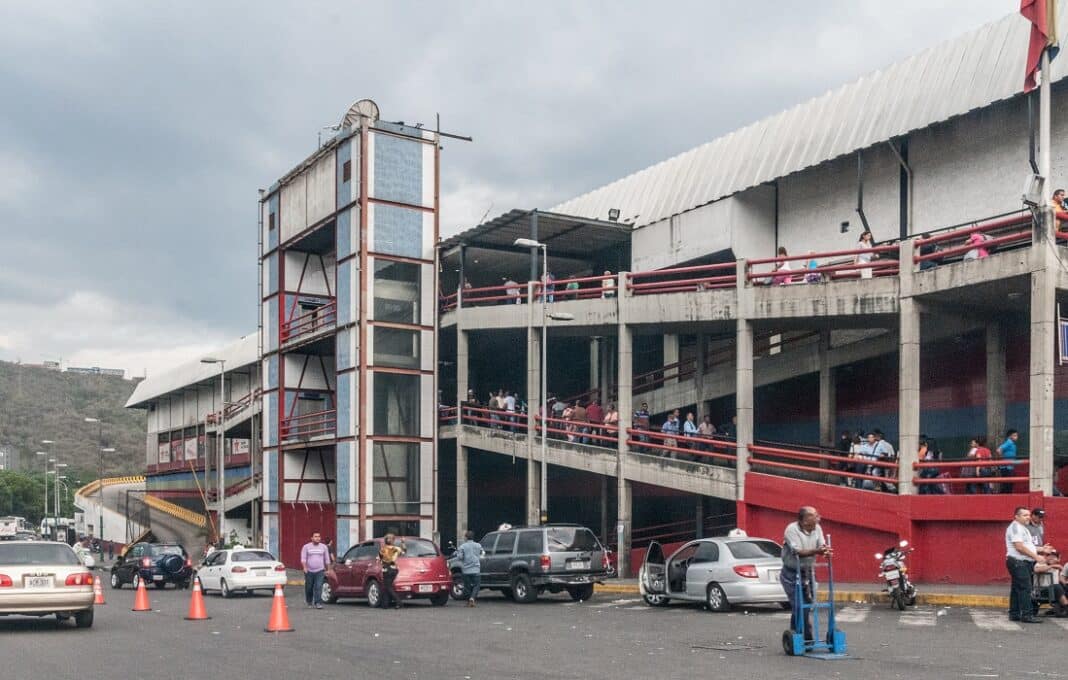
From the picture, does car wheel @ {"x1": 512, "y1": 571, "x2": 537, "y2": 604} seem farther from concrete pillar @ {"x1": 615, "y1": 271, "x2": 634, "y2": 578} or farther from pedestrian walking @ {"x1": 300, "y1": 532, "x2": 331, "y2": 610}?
concrete pillar @ {"x1": 615, "y1": 271, "x2": 634, "y2": 578}

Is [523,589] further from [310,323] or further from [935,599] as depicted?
[310,323]

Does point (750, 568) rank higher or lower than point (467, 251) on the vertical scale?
lower

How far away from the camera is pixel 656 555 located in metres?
23.3

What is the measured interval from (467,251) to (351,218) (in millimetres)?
4212

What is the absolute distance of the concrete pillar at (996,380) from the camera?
93.7ft

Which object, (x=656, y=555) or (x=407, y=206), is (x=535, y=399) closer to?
(x=407, y=206)

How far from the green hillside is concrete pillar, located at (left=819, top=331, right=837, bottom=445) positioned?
143366 millimetres

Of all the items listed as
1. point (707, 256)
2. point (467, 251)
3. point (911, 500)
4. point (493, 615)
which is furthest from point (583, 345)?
point (493, 615)

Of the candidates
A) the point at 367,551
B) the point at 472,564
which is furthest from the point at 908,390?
the point at 367,551

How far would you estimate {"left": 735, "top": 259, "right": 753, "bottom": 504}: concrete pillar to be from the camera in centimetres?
3009

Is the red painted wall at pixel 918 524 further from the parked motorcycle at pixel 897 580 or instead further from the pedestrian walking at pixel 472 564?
the pedestrian walking at pixel 472 564

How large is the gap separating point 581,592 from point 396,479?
619 inches

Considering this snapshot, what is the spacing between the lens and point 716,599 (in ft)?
69.1

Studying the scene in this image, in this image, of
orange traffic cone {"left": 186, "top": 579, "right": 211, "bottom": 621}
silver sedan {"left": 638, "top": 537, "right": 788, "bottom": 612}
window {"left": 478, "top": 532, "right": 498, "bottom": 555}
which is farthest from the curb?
orange traffic cone {"left": 186, "top": 579, "right": 211, "bottom": 621}
